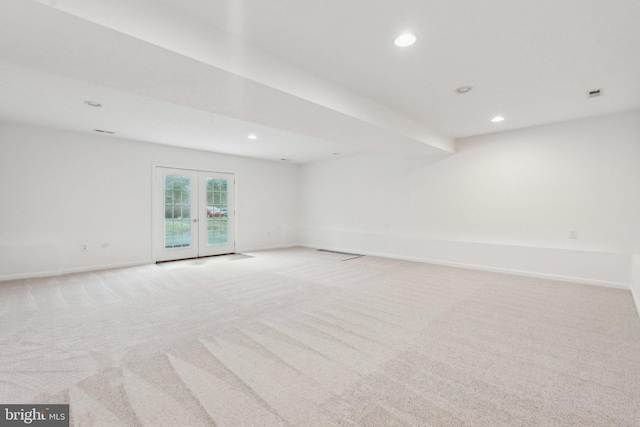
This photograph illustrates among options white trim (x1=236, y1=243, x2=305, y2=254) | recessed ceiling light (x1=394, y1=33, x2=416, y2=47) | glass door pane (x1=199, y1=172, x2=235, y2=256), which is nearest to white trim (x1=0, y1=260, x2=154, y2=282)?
glass door pane (x1=199, y1=172, x2=235, y2=256)

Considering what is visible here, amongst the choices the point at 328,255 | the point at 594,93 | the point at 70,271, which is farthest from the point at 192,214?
the point at 594,93

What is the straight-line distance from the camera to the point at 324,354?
89.0 inches

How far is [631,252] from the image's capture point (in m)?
4.03

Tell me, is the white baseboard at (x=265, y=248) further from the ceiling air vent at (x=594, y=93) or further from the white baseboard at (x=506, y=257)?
the ceiling air vent at (x=594, y=93)

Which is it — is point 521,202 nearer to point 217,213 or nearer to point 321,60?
point 321,60

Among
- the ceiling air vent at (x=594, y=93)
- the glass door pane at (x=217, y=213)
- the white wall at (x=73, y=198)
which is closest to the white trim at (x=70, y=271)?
the white wall at (x=73, y=198)

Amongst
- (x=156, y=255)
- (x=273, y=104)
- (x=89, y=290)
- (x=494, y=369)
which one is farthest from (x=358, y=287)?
(x=156, y=255)

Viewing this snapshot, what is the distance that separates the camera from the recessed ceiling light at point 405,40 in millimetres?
2282

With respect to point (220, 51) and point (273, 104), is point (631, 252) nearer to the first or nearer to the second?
point (273, 104)

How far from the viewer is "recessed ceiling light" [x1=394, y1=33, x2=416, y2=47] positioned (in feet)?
7.49

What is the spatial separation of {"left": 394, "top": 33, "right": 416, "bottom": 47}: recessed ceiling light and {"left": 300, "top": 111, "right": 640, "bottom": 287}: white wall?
3.69 meters

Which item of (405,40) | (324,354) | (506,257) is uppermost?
(405,40)

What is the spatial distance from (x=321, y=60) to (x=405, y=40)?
0.77 m

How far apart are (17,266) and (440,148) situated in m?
7.44
